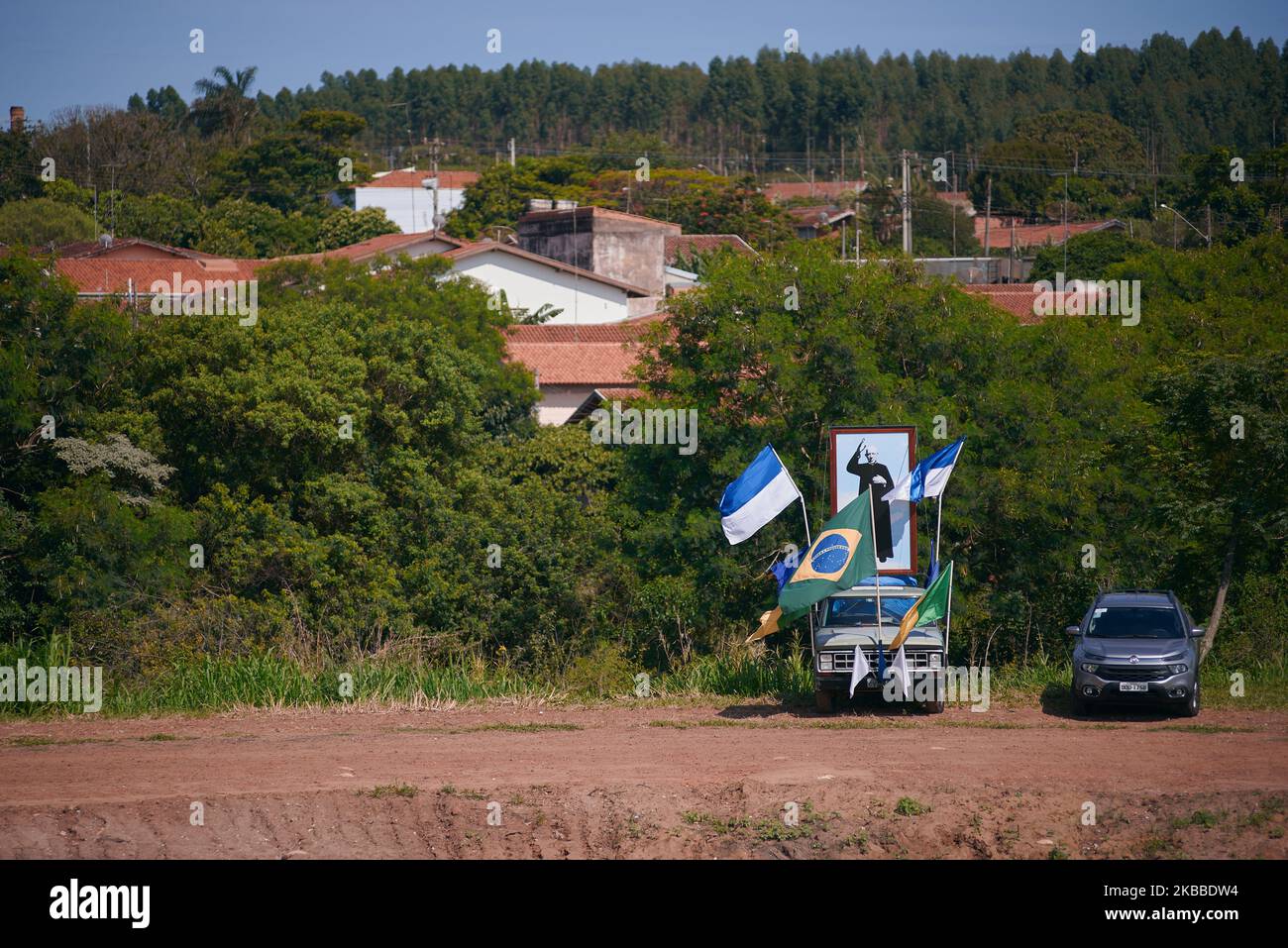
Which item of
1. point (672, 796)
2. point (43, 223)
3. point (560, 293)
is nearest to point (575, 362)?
point (560, 293)

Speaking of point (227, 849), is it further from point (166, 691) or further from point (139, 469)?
point (139, 469)

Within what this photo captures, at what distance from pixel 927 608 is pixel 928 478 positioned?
7.09ft

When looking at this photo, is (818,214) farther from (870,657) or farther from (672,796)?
(672,796)

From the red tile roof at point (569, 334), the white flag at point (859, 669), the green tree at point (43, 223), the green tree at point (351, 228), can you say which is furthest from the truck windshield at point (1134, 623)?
the green tree at point (351, 228)

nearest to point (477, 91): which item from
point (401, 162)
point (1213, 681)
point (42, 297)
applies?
point (401, 162)

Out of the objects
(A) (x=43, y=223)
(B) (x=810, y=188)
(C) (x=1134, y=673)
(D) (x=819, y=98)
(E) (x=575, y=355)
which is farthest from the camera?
(D) (x=819, y=98)

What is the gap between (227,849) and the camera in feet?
41.6

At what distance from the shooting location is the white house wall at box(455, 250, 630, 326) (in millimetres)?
58469

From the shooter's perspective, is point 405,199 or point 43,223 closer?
point 43,223

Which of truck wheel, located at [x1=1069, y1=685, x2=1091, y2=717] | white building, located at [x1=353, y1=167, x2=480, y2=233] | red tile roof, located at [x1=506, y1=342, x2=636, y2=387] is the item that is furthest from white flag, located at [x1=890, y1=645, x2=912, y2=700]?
white building, located at [x1=353, y1=167, x2=480, y2=233]

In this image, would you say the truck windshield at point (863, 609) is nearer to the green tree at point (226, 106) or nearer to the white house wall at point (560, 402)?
the white house wall at point (560, 402)

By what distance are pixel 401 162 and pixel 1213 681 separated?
127 metres

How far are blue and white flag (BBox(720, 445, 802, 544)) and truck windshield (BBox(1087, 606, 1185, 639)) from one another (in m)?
4.32

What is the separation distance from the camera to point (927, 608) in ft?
Result: 55.7
